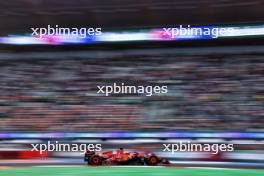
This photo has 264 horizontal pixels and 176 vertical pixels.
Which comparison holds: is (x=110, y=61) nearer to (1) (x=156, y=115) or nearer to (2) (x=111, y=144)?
(1) (x=156, y=115)

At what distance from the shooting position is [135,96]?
20.8 m

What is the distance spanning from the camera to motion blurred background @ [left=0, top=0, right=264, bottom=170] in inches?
693

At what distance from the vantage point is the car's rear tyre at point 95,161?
580 inches

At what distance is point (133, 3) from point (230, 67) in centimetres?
466
